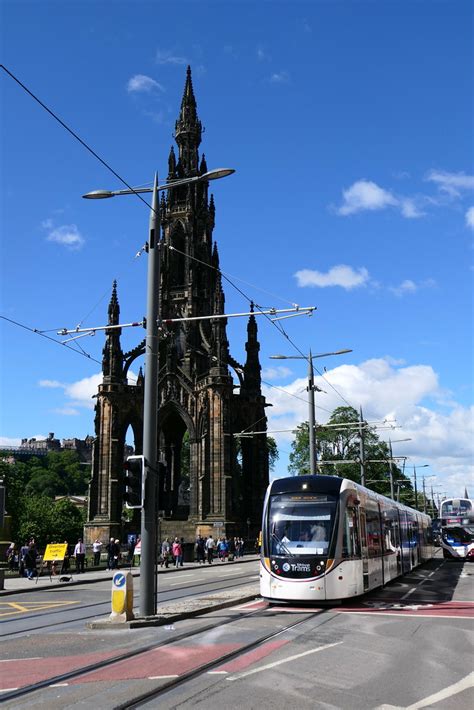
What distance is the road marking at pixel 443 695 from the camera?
712cm

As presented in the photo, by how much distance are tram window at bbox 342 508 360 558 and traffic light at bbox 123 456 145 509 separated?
4.87 m

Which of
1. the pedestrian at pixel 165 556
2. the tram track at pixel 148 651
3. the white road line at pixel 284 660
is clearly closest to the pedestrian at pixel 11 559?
the pedestrian at pixel 165 556

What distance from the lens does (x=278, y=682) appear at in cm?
820

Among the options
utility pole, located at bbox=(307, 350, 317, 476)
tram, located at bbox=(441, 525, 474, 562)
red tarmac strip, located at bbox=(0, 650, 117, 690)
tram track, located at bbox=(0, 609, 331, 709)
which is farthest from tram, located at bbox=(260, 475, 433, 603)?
tram, located at bbox=(441, 525, 474, 562)

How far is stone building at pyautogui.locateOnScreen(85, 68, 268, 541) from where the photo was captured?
59.4 metres

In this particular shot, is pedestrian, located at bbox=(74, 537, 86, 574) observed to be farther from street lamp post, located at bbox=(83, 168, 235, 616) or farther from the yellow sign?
street lamp post, located at bbox=(83, 168, 235, 616)

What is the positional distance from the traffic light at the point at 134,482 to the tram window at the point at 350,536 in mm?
4872

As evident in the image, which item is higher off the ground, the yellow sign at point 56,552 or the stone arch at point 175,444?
the stone arch at point 175,444

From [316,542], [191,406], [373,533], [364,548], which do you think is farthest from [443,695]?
[191,406]

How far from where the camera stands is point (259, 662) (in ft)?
30.9

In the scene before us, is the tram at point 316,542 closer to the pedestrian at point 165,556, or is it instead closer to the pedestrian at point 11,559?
the pedestrian at point 11,559

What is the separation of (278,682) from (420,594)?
12.9m

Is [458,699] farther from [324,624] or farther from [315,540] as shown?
[315,540]

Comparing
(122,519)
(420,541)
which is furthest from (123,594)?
(122,519)
